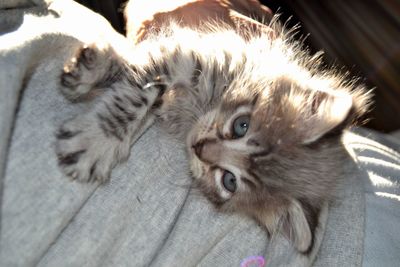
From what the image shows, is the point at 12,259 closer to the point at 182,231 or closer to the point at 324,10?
the point at 182,231

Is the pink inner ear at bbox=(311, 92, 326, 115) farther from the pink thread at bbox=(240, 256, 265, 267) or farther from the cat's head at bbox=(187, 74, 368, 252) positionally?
the pink thread at bbox=(240, 256, 265, 267)

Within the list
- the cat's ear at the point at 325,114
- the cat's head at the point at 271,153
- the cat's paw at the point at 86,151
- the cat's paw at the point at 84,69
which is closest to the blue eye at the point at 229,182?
the cat's head at the point at 271,153

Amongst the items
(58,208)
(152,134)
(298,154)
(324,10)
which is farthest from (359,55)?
(58,208)

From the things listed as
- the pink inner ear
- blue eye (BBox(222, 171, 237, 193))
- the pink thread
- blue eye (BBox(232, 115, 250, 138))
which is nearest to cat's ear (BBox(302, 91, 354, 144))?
the pink inner ear

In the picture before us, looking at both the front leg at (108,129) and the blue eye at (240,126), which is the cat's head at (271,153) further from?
the front leg at (108,129)

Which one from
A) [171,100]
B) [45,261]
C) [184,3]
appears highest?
[184,3]

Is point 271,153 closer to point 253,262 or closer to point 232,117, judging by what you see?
point 232,117
